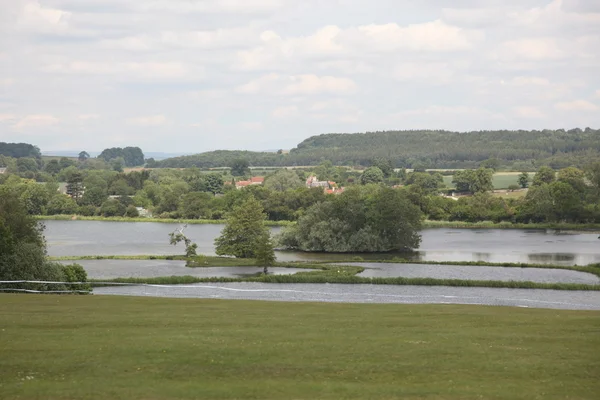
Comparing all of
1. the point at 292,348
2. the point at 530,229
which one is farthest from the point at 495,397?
the point at 530,229

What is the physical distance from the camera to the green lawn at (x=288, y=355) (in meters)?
15.1

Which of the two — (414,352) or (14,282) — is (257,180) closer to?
(14,282)

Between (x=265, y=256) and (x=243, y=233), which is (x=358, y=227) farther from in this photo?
(x=265, y=256)

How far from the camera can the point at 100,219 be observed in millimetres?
111375

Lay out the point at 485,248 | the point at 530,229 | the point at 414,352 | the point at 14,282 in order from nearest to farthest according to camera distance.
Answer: the point at 414,352, the point at 14,282, the point at 485,248, the point at 530,229

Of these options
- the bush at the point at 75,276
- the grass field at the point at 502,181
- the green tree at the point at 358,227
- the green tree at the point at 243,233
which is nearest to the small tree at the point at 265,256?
the green tree at the point at 243,233

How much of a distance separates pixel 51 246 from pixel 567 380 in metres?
64.6

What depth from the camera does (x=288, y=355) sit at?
1791 centimetres

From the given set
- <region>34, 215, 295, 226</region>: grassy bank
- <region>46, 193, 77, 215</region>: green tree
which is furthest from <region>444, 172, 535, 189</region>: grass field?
<region>46, 193, 77, 215</region>: green tree

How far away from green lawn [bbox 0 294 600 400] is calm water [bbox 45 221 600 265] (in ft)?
133

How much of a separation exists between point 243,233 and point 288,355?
4794 cm

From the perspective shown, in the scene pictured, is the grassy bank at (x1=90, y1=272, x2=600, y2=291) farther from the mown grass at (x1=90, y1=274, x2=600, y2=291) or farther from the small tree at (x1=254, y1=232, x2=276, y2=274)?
the small tree at (x1=254, y1=232, x2=276, y2=274)

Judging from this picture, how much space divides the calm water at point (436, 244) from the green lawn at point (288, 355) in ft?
133

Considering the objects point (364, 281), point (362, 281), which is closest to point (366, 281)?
point (364, 281)
